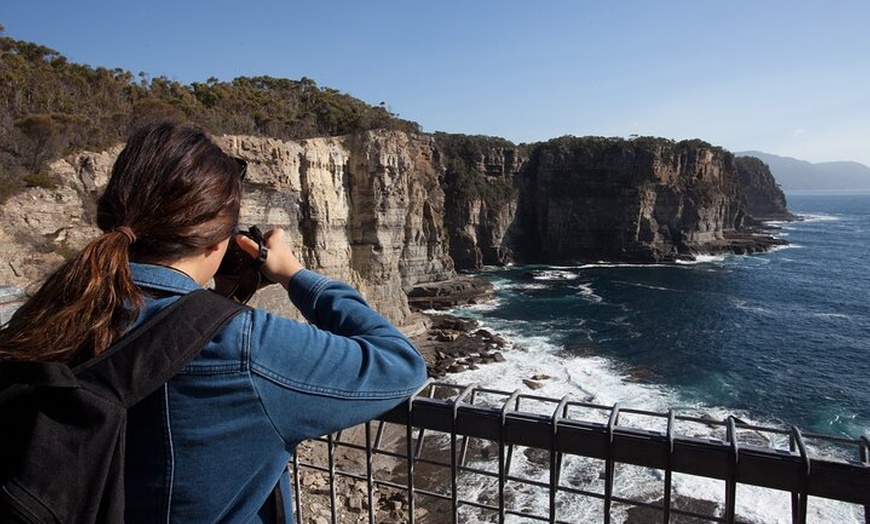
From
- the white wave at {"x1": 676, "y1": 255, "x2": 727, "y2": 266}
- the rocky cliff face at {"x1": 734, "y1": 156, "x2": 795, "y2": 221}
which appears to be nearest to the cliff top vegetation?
the white wave at {"x1": 676, "y1": 255, "x2": 727, "y2": 266}

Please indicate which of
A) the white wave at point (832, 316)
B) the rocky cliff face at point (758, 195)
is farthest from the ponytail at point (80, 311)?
the rocky cliff face at point (758, 195)

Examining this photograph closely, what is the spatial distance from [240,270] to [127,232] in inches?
18.8

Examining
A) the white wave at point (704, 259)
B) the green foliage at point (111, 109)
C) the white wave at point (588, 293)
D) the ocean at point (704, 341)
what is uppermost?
the green foliage at point (111, 109)

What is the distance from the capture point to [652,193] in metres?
63.1

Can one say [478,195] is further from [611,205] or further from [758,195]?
[758,195]

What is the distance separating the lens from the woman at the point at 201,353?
1.23 meters

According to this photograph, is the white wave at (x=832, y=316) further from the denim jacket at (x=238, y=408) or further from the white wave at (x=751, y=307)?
the denim jacket at (x=238, y=408)

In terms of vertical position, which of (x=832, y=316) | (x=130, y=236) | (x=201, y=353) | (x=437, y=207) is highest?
(x=130, y=236)

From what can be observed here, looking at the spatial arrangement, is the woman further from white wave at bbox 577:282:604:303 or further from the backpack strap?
white wave at bbox 577:282:604:303

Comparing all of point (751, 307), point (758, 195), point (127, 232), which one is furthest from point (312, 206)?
point (758, 195)

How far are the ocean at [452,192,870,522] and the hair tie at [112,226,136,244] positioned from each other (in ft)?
46.3

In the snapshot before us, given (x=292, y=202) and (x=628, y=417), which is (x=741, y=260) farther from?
(x=292, y=202)

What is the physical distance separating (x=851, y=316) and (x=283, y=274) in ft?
145

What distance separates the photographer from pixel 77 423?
3.71ft
